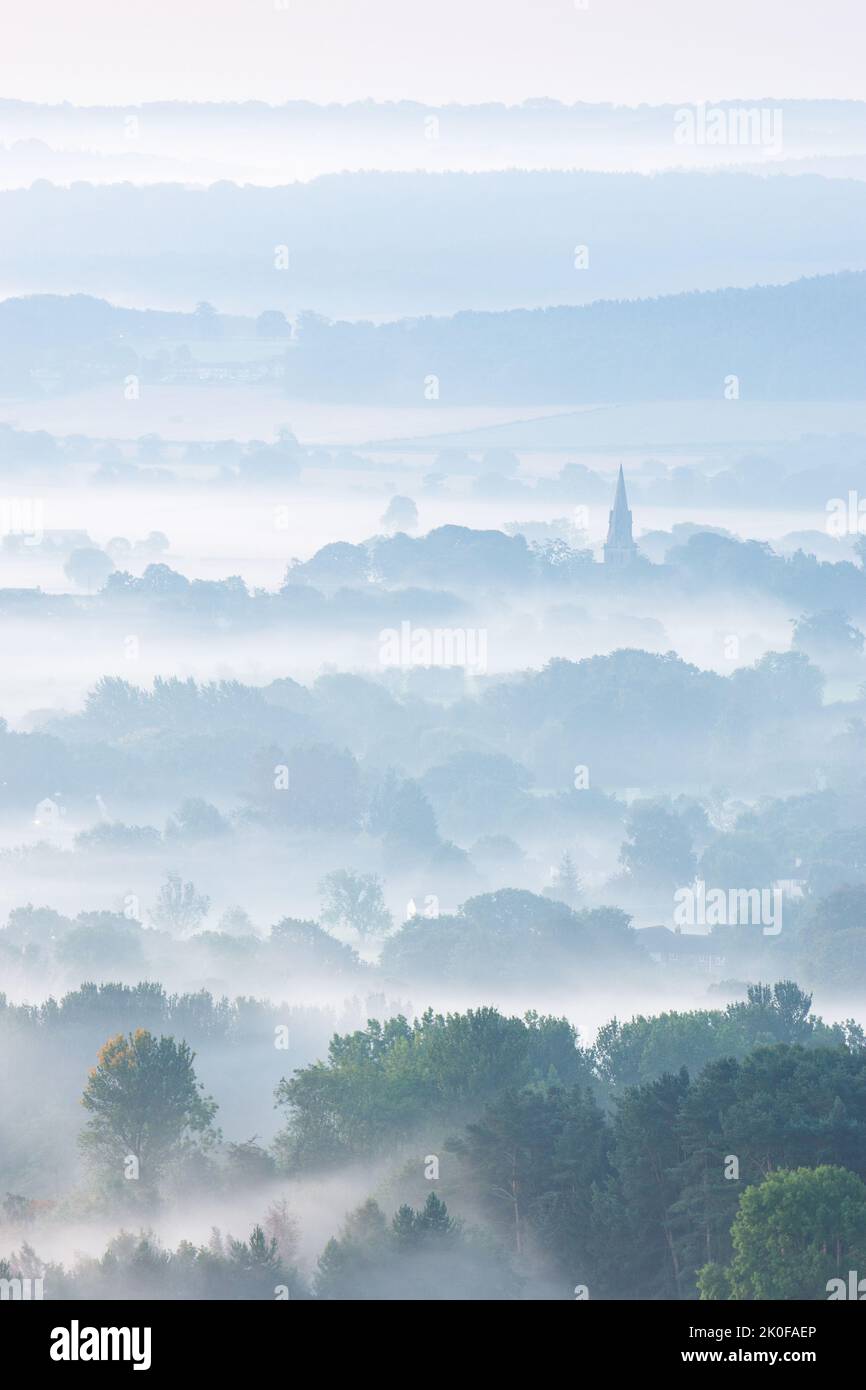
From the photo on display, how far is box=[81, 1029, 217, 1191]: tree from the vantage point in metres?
78.6

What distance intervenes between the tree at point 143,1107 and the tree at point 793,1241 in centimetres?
2780

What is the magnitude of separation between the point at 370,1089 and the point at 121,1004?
39.8 metres

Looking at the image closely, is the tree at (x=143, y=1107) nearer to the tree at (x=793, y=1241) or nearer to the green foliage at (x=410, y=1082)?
the green foliage at (x=410, y=1082)

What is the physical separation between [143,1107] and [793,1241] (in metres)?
31.8

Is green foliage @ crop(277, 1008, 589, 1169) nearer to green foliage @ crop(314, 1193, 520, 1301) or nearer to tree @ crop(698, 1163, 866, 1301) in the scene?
green foliage @ crop(314, 1193, 520, 1301)

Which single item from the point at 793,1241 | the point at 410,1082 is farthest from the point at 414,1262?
the point at 410,1082

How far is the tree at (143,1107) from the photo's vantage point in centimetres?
7862

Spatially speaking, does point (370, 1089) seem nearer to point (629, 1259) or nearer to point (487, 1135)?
point (487, 1135)

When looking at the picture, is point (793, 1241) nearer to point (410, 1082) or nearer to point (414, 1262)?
point (414, 1262)

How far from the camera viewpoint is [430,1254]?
6050 centimetres

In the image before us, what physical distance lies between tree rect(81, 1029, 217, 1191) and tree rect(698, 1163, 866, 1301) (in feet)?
91.2

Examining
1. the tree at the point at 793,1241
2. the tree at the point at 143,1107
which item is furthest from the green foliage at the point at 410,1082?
the tree at the point at 793,1241

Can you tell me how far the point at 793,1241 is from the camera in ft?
177
